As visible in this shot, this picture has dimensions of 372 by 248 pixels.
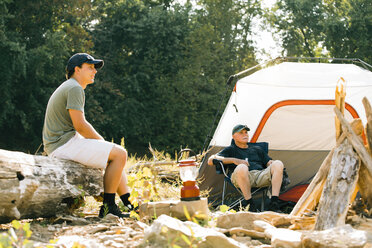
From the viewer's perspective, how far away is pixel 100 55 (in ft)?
52.7

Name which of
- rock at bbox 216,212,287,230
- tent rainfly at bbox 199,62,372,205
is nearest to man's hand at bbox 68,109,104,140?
rock at bbox 216,212,287,230

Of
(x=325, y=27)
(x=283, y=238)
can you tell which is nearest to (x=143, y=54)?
(x=325, y=27)

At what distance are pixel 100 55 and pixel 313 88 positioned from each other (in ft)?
36.9

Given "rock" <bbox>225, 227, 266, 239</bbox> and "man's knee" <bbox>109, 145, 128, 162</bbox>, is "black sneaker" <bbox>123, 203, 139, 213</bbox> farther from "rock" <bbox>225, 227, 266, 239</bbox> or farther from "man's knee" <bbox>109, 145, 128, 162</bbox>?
"rock" <bbox>225, 227, 266, 239</bbox>

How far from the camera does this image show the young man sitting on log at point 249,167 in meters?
4.93

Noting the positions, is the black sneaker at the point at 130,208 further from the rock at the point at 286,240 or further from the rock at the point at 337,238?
the rock at the point at 337,238

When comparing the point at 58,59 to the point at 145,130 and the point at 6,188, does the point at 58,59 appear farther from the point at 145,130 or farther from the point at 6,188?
the point at 6,188

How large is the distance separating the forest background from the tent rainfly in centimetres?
787

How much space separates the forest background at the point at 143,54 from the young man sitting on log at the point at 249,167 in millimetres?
8376

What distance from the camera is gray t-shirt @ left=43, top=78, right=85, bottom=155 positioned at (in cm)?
389

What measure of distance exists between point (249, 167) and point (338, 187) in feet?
6.66

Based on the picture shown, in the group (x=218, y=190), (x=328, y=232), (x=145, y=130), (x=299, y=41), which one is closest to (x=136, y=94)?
(x=145, y=130)

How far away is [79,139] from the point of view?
3.95 metres

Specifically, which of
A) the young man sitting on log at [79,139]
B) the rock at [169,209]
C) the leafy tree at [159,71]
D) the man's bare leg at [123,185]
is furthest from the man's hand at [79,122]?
the leafy tree at [159,71]
